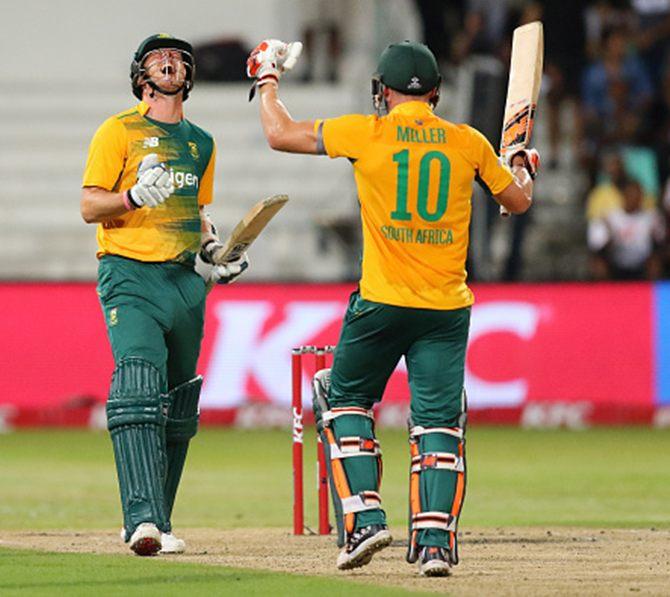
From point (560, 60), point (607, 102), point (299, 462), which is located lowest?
point (299, 462)

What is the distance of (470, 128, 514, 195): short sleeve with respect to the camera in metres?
6.98

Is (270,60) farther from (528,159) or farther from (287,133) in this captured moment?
(528,159)

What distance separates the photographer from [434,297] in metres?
6.93

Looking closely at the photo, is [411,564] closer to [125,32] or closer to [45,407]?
[45,407]

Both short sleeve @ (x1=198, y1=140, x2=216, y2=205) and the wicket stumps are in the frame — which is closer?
short sleeve @ (x1=198, y1=140, x2=216, y2=205)

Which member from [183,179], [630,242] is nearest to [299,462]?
[183,179]

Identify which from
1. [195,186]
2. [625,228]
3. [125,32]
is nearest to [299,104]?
[125,32]

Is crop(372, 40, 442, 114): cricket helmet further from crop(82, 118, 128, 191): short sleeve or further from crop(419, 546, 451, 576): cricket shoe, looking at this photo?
crop(419, 546, 451, 576): cricket shoe

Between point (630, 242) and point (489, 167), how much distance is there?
10953 mm

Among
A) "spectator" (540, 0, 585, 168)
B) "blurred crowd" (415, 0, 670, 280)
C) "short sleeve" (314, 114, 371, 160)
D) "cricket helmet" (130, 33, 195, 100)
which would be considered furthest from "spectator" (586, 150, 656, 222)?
Result: "short sleeve" (314, 114, 371, 160)

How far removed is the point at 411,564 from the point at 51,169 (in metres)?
13.1

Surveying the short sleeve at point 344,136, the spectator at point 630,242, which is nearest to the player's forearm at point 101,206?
the short sleeve at point 344,136

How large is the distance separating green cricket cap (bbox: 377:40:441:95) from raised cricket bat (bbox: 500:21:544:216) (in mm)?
690

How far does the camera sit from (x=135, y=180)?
782cm
